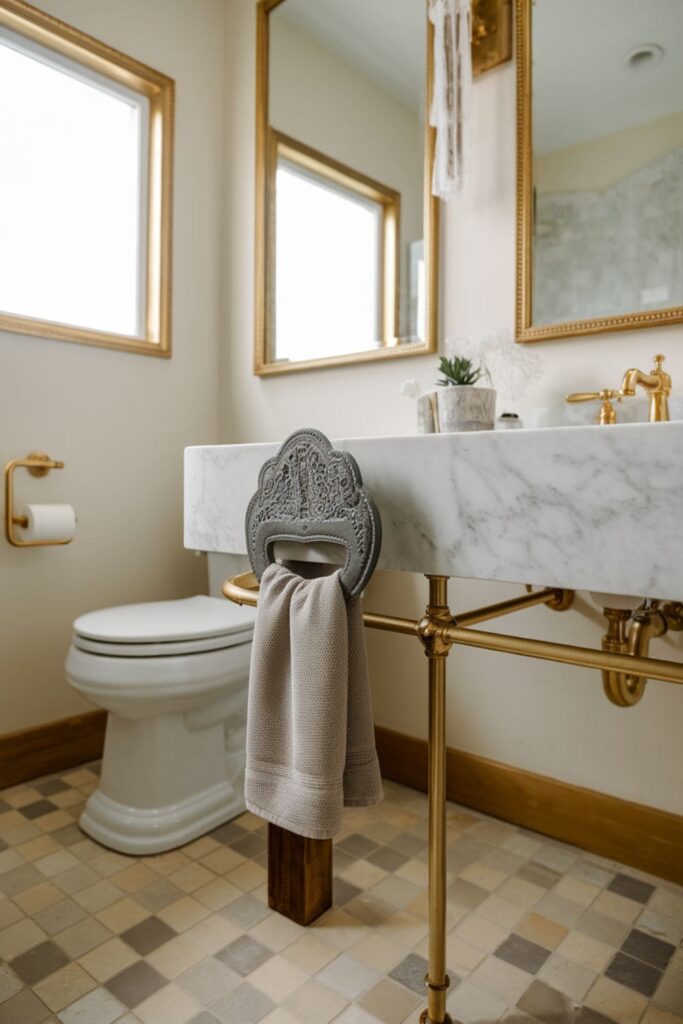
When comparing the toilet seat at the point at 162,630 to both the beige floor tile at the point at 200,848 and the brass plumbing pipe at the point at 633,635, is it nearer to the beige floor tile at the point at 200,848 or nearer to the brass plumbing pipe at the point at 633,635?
the beige floor tile at the point at 200,848

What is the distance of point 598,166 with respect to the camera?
1.31 m

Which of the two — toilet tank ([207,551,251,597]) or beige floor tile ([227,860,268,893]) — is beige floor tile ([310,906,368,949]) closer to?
beige floor tile ([227,860,268,893])

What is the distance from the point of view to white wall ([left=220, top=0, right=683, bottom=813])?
131 cm

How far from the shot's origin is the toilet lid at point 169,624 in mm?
1345

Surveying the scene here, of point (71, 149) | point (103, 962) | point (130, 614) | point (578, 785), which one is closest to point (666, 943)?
point (578, 785)

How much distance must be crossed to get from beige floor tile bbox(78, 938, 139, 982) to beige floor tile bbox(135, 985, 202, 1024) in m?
0.09

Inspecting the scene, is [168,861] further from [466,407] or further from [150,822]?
[466,407]

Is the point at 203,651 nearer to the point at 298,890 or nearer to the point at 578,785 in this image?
the point at 298,890

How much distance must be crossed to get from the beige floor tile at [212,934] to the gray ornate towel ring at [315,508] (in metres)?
0.66

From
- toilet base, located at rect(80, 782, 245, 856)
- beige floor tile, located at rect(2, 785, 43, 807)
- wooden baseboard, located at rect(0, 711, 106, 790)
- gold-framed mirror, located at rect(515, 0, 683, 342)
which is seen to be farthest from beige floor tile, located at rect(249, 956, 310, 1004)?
gold-framed mirror, located at rect(515, 0, 683, 342)

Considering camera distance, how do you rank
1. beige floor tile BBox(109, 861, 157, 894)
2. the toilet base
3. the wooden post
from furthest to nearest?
the toilet base < beige floor tile BBox(109, 861, 157, 894) < the wooden post

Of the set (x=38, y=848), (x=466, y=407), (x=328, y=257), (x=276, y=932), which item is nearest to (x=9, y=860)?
(x=38, y=848)

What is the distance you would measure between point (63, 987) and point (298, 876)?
0.38 metres

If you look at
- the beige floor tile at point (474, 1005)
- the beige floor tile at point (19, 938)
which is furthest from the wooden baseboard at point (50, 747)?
the beige floor tile at point (474, 1005)
